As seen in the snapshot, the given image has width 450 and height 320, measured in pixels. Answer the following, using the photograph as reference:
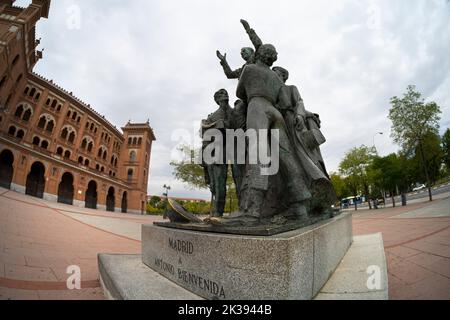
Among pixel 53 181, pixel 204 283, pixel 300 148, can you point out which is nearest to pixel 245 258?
pixel 204 283

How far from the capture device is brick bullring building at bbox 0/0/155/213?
25.4 m

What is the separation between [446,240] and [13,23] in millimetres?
41407

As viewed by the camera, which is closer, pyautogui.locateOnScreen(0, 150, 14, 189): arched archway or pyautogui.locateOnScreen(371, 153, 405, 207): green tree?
pyautogui.locateOnScreen(371, 153, 405, 207): green tree

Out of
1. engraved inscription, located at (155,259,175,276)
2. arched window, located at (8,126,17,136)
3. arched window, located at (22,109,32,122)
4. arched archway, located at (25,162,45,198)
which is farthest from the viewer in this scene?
arched window, located at (22,109,32,122)

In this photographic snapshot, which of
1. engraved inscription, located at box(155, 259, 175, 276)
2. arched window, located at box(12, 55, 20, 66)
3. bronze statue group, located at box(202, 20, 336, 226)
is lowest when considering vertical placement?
engraved inscription, located at box(155, 259, 175, 276)

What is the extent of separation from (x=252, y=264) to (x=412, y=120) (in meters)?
24.7

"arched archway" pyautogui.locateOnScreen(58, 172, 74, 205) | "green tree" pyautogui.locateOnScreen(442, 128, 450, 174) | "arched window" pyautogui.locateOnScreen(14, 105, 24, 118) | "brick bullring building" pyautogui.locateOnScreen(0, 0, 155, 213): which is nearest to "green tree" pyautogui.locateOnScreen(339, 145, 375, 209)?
"green tree" pyautogui.locateOnScreen(442, 128, 450, 174)

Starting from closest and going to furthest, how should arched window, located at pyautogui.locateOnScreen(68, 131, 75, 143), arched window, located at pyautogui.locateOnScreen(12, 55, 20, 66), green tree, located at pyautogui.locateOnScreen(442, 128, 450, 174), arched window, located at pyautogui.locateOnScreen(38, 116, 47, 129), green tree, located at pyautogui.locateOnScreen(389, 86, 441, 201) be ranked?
green tree, located at pyautogui.locateOnScreen(389, 86, 441, 201) < arched window, located at pyautogui.locateOnScreen(12, 55, 20, 66) < arched window, located at pyautogui.locateOnScreen(38, 116, 47, 129) < arched window, located at pyautogui.locateOnScreen(68, 131, 75, 143) < green tree, located at pyautogui.locateOnScreen(442, 128, 450, 174)

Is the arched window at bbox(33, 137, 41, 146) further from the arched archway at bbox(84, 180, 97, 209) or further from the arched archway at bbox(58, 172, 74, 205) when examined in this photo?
the arched archway at bbox(84, 180, 97, 209)

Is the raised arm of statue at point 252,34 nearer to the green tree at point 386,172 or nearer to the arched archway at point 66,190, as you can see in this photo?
the green tree at point 386,172

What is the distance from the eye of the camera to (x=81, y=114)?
39188 millimetres

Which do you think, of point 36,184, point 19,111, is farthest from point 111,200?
point 19,111

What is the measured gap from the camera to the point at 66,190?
103 feet

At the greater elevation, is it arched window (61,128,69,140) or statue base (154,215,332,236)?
arched window (61,128,69,140)
